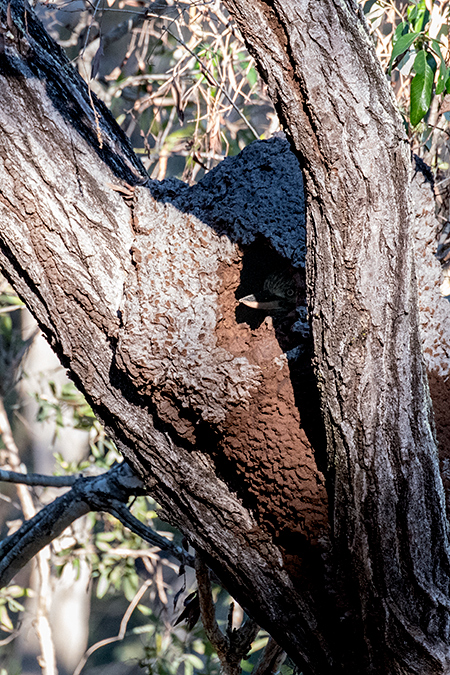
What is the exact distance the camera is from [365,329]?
84 centimetres

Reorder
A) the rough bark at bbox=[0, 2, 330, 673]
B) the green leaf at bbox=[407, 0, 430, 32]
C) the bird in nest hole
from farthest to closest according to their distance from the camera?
the green leaf at bbox=[407, 0, 430, 32] → the bird in nest hole → the rough bark at bbox=[0, 2, 330, 673]

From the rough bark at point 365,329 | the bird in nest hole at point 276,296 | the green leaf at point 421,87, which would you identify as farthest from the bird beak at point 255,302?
the green leaf at point 421,87

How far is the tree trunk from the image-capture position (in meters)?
0.80

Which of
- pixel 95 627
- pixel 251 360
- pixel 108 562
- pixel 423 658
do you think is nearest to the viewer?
pixel 423 658

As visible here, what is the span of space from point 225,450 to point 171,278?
0.35m

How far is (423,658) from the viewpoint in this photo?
2.95 ft

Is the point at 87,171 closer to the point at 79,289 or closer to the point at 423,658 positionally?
the point at 79,289

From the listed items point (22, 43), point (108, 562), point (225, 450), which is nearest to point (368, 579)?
point (225, 450)

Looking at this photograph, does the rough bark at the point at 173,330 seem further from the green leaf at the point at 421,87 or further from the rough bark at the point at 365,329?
the green leaf at the point at 421,87

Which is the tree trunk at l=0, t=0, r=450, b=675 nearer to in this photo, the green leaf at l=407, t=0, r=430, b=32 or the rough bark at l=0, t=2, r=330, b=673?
the rough bark at l=0, t=2, r=330, b=673

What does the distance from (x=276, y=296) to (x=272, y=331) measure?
0.11 m

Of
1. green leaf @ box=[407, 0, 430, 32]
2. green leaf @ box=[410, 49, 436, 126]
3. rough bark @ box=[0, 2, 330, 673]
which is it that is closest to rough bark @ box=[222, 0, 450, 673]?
rough bark @ box=[0, 2, 330, 673]

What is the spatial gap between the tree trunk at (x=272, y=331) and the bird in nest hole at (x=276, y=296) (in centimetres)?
2

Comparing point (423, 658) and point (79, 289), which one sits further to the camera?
point (79, 289)
